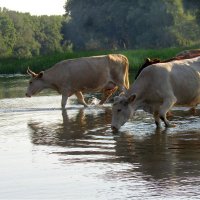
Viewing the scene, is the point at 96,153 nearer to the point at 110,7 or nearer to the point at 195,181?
the point at 195,181

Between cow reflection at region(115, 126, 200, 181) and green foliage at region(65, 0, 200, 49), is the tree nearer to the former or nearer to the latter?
green foliage at region(65, 0, 200, 49)

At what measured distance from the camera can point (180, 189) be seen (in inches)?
367

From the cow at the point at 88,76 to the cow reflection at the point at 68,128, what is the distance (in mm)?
2305

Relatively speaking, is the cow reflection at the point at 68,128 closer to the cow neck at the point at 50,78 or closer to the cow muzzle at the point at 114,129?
the cow muzzle at the point at 114,129

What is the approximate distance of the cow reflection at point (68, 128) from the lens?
1455cm

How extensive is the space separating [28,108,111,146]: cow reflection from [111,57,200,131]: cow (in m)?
0.88

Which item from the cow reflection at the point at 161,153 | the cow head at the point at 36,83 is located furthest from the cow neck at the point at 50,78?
the cow reflection at the point at 161,153

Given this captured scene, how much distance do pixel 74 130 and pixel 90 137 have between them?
1.60 metres

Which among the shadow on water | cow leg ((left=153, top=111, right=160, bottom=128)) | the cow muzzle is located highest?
cow leg ((left=153, top=111, right=160, bottom=128))

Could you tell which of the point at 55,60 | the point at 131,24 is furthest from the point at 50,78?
the point at 131,24

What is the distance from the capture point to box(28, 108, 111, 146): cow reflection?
14.6 m

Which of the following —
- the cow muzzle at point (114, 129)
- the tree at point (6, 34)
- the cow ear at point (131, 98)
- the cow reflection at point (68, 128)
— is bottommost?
the cow reflection at point (68, 128)

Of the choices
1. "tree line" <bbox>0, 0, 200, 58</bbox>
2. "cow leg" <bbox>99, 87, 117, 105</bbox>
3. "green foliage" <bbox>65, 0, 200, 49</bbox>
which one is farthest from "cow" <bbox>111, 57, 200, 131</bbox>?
"green foliage" <bbox>65, 0, 200, 49</bbox>

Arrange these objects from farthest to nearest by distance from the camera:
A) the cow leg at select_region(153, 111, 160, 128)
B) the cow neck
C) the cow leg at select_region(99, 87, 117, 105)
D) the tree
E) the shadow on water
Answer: the tree
the cow leg at select_region(99, 87, 117, 105)
the cow neck
the cow leg at select_region(153, 111, 160, 128)
the shadow on water
